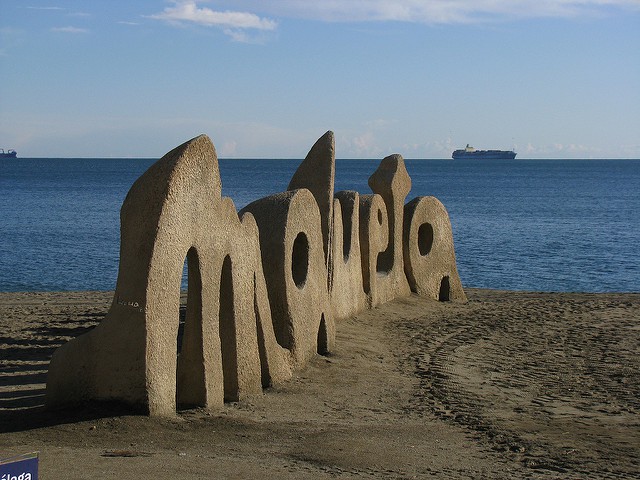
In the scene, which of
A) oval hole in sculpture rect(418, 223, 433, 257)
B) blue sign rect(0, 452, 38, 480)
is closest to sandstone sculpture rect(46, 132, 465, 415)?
blue sign rect(0, 452, 38, 480)

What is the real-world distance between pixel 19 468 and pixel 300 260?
859cm

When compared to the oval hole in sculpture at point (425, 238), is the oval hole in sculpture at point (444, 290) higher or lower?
lower

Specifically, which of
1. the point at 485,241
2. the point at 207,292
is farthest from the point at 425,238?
the point at 485,241

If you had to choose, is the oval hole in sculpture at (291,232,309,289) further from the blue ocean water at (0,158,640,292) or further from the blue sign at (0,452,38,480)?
the blue ocean water at (0,158,640,292)

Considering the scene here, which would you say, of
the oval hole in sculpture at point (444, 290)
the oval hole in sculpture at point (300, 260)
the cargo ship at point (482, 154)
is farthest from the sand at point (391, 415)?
the cargo ship at point (482, 154)

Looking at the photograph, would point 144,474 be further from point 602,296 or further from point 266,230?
point 602,296

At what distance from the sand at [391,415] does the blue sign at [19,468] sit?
266 cm

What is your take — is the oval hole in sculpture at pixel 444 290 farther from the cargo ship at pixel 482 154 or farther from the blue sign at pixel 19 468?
the cargo ship at pixel 482 154

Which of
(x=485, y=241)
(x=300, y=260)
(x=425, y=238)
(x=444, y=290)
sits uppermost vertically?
(x=300, y=260)

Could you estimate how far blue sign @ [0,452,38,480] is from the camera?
456 cm

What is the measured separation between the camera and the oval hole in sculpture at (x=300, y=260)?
12969mm

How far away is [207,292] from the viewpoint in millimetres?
9852

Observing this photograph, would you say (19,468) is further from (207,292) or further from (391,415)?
(391,415)

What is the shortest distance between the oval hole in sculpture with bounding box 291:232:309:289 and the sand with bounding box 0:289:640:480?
43.2 inches
